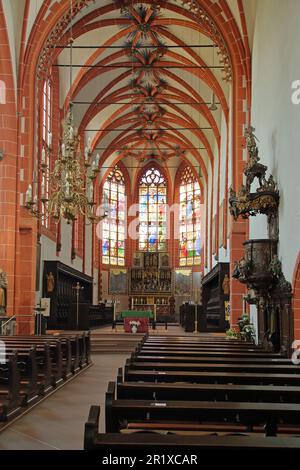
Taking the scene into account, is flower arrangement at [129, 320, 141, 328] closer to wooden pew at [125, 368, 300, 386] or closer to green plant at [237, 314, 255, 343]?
green plant at [237, 314, 255, 343]

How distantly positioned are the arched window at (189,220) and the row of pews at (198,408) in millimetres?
31278

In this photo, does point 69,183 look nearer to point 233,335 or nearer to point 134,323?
point 233,335

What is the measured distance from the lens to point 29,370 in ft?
29.4

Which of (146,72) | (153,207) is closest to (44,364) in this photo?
(146,72)

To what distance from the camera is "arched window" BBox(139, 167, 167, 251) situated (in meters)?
41.4

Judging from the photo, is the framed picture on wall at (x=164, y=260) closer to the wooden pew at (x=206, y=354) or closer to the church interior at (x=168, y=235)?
the church interior at (x=168, y=235)

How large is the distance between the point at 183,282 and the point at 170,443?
3601 cm

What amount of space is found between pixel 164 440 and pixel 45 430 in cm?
419

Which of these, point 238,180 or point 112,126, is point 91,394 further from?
point 112,126

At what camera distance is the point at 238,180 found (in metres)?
18.9

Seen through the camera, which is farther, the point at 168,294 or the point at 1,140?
the point at 168,294

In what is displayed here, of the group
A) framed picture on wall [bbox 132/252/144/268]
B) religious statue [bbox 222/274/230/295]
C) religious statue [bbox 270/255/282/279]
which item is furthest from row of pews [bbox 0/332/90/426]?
framed picture on wall [bbox 132/252/144/268]

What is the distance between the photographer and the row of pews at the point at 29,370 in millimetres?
7918
